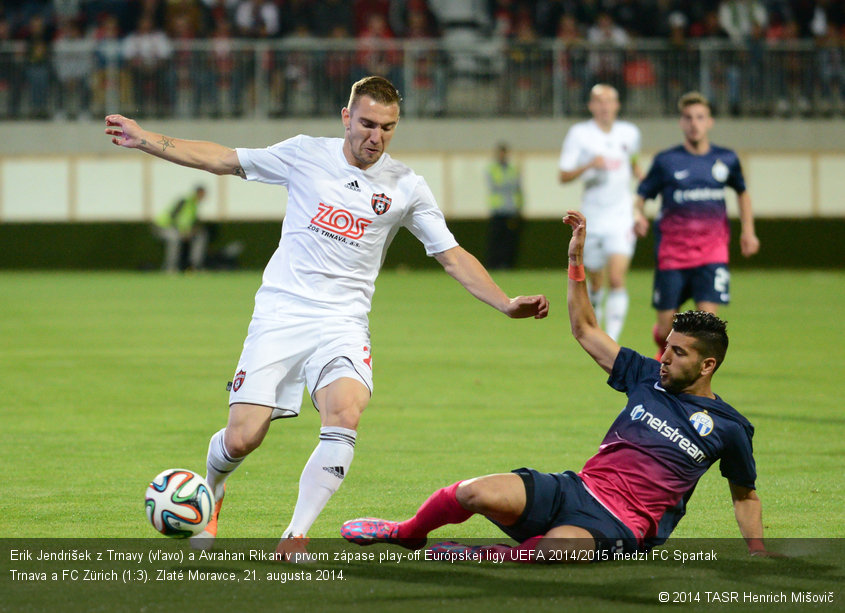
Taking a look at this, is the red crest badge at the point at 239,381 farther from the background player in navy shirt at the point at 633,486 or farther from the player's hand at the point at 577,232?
the player's hand at the point at 577,232

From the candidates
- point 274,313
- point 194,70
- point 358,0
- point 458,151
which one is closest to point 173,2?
point 194,70

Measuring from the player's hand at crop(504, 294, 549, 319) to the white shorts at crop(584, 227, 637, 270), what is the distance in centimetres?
794

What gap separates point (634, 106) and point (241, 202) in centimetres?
904

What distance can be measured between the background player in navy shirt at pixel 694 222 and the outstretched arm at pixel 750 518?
5661 millimetres

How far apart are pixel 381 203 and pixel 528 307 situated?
82cm

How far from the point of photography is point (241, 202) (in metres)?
30.3

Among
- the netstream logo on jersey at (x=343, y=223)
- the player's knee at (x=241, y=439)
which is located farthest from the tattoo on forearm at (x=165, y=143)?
the player's knee at (x=241, y=439)

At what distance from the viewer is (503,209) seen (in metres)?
28.4

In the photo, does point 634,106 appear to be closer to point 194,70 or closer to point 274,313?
point 194,70

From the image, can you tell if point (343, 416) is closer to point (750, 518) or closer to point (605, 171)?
point (750, 518)

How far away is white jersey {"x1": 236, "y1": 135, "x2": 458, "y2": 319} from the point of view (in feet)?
19.5

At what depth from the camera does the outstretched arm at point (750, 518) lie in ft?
17.9

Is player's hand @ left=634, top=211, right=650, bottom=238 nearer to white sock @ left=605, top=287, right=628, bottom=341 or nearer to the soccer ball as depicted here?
white sock @ left=605, top=287, right=628, bottom=341

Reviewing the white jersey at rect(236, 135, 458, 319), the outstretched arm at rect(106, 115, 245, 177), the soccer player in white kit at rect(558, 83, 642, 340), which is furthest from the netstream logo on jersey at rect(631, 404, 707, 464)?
the soccer player in white kit at rect(558, 83, 642, 340)
